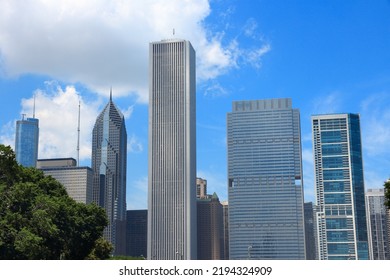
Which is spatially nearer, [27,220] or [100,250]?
[27,220]

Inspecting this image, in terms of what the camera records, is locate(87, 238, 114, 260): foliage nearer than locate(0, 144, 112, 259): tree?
No

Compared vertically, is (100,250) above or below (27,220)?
below

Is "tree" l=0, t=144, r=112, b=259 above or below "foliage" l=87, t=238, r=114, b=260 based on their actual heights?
above

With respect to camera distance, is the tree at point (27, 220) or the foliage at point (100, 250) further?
the foliage at point (100, 250)

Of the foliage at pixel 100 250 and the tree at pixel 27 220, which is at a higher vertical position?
the tree at pixel 27 220
